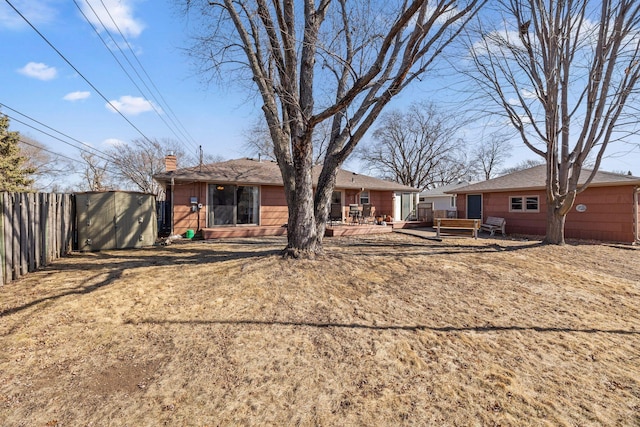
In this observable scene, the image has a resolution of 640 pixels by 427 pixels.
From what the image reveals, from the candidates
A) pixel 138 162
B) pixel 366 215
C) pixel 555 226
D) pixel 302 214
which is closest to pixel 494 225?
pixel 555 226

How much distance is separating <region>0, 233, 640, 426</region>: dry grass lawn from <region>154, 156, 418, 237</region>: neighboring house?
5.69 metres

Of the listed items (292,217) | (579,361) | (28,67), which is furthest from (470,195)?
(28,67)

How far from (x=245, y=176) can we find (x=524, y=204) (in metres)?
13.0

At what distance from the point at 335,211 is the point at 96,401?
43.7ft

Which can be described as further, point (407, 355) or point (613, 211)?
point (613, 211)

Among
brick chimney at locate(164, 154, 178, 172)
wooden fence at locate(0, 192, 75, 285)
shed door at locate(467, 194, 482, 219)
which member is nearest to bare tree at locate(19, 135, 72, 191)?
brick chimney at locate(164, 154, 178, 172)

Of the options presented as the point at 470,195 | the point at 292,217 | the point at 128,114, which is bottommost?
the point at 292,217

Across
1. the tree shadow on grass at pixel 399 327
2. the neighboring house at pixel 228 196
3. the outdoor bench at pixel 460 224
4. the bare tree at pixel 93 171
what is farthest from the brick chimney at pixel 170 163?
the bare tree at pixel 93 171

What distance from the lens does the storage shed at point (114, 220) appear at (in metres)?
A: 8.38

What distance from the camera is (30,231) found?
5754mm

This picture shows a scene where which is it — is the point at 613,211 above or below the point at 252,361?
above

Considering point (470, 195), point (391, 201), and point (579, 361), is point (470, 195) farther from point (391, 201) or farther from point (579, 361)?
point (579, 361)

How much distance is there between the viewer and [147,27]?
743 centimetres

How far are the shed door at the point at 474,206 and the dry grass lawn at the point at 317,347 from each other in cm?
973
